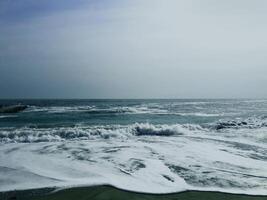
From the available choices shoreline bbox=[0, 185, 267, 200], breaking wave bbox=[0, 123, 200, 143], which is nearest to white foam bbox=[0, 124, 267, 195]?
shoreline bbox=[0, 185, 267, 200]

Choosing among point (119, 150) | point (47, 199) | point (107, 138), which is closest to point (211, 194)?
point (47, 199)

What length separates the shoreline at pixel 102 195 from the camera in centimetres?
909

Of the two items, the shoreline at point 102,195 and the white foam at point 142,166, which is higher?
the white foam at point 142,166

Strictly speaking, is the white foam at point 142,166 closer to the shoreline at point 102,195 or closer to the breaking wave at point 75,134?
the shoreline at point 102,195

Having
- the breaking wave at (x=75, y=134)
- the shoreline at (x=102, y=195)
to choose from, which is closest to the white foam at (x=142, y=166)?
the shoreline at (x=102, y=195)

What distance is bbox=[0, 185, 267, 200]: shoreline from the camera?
358 inches

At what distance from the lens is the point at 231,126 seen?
97.6 ft

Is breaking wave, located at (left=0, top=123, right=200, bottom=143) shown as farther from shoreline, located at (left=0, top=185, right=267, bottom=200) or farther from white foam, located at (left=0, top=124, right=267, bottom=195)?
shoreline, located at (left=0, top=185, right=267, bottom=200)

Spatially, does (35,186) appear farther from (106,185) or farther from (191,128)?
(191,128)

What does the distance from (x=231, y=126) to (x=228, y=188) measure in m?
20.4

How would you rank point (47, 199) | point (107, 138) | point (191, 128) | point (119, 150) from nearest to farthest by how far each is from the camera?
point (47, 199)
point (119, 150)
point (107, 138)
point (191, 128)

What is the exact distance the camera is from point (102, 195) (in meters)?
9.33

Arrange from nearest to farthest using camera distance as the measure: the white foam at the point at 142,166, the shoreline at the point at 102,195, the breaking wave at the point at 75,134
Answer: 1. the shoreline at the point at 102,195
2. the white foam at the point at 142,166
3. the breaking wave at the point at 75,134

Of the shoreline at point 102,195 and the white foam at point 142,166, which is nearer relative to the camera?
the shoreline at point 102,195
